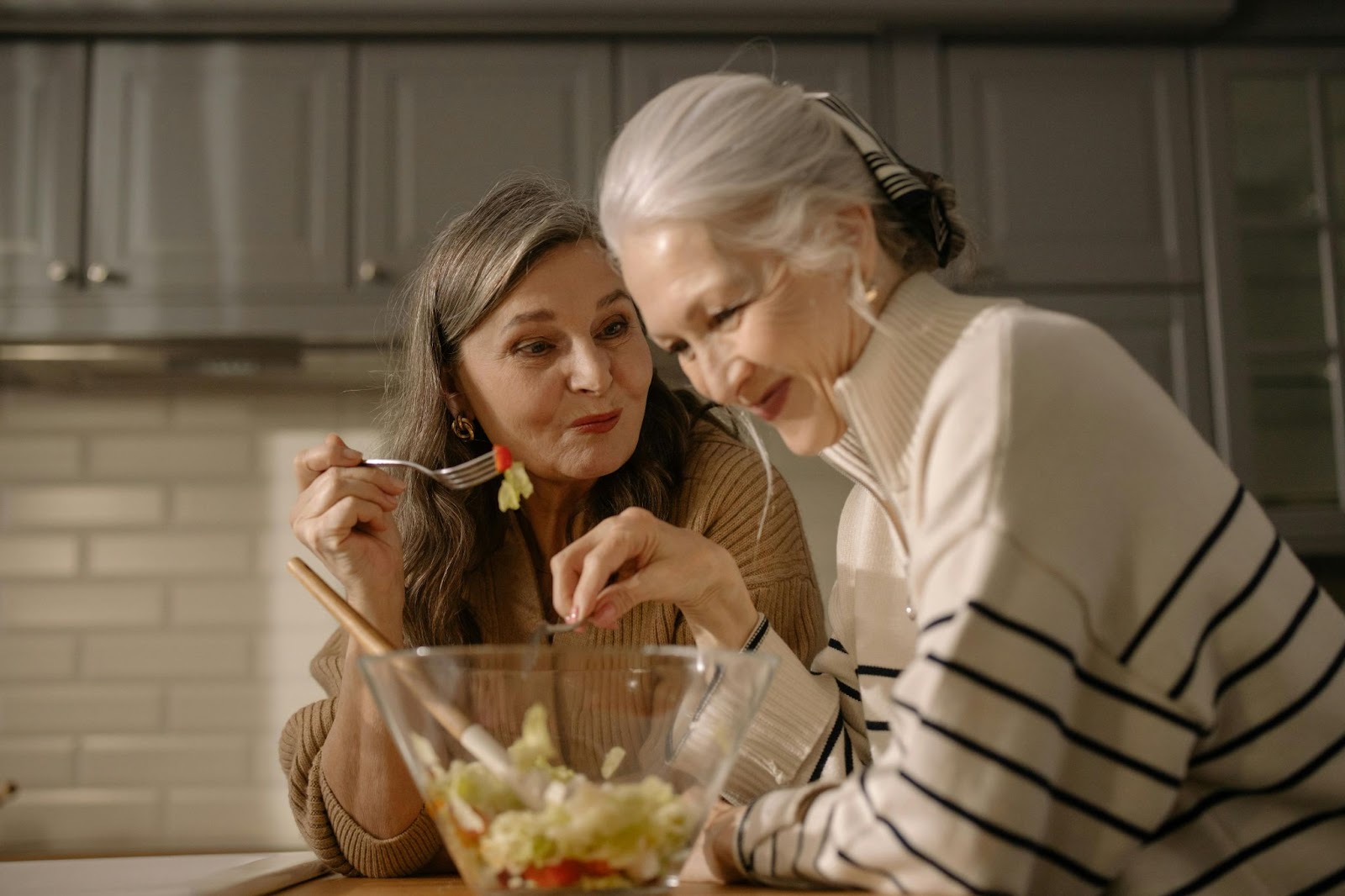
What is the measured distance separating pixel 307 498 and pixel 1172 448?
91 cm

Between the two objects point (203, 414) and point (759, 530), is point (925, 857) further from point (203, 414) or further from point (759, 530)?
point (203, 414)

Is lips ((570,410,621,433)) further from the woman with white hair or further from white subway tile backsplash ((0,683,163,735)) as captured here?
white subway tile backsplash ((0,683,163,735))

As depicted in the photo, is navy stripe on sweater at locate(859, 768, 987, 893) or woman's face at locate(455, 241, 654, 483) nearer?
navy stripe on sweater at locate(859, 768, 987, 893)

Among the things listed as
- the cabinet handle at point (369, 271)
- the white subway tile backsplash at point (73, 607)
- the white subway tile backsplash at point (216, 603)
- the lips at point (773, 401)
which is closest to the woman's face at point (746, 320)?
the lips at point (773, 401)

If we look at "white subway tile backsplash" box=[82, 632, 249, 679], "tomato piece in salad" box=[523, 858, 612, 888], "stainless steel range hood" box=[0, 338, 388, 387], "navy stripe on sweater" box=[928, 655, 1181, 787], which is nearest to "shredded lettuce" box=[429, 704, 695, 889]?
"tomato piece in salad" box=[523, 858, 612, 888]

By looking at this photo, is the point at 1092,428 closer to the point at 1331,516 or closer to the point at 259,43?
the point at 1331,516

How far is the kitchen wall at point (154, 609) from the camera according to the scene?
251cm

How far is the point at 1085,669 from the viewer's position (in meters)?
0.78

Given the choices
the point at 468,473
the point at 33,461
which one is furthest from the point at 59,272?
the point at 468,473

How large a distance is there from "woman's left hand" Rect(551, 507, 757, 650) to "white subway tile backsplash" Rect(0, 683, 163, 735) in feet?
5.51

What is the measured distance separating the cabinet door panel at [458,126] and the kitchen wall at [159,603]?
431 millimetres

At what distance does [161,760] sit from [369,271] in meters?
1.07

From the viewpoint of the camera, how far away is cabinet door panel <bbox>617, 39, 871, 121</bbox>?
8.02 feet

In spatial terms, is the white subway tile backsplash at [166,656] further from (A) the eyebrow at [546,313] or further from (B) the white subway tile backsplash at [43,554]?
(A) the eyebrow at [546,313]
